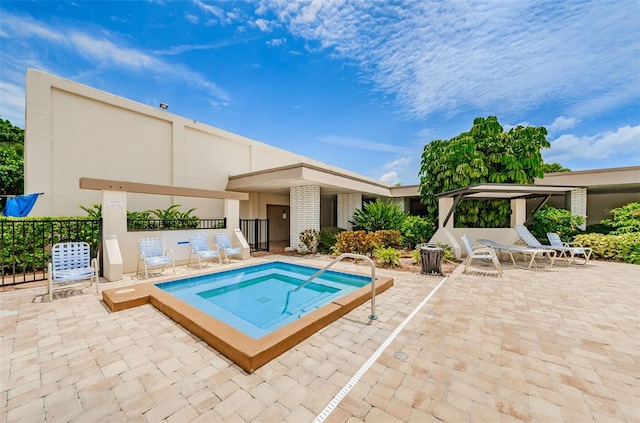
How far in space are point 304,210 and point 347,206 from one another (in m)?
4.11

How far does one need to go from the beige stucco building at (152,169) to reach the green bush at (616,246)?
2662 millimetres

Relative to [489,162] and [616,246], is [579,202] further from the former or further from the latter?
[489,162]

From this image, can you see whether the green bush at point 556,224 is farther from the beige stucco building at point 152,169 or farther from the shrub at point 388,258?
the shrub at point 388,258

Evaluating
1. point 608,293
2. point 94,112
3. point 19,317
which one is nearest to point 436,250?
point 608,293

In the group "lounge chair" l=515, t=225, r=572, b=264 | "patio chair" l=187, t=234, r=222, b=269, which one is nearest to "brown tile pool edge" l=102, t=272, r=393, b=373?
"patio chair" l=187, t=234, r=222, b=269

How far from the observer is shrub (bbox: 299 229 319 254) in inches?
449

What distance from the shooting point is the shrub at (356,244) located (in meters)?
10.2

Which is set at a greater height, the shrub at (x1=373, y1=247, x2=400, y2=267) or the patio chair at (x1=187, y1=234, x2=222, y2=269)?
the patio chair at (x1=187, y1=234, x2=222, y2=269)

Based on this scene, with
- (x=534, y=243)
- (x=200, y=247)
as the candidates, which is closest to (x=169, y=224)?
(x=200, y=247)

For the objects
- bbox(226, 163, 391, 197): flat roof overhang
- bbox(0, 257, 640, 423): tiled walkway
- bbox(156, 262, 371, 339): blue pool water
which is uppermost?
bbox(226, 163, 391, 197): flat roof overhang

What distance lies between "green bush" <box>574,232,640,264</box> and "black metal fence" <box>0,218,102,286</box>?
18.1m

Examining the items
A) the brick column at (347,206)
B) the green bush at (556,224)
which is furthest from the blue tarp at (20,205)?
the green bush at (556,224)

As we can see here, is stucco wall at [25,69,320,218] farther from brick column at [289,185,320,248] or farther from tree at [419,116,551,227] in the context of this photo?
tree at [419,116,551,227]

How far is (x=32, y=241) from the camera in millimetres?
6895
